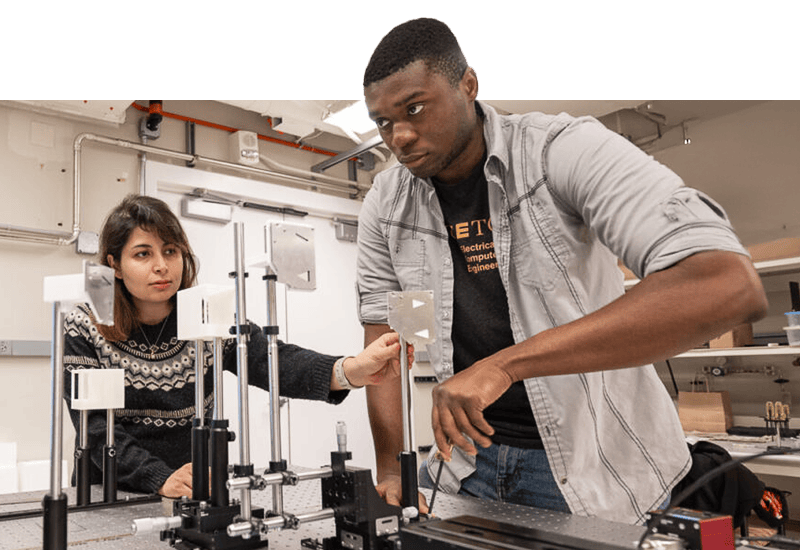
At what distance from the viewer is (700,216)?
2.55ft

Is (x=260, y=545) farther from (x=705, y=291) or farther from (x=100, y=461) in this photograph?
(x=100, y=461)

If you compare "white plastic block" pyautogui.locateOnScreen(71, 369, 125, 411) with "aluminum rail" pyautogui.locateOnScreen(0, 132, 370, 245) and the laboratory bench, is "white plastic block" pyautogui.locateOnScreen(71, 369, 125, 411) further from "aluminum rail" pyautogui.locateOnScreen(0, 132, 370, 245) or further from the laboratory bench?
"aluminum rail" pyautogui.locateOnScreen(0, 132, 370, 245)

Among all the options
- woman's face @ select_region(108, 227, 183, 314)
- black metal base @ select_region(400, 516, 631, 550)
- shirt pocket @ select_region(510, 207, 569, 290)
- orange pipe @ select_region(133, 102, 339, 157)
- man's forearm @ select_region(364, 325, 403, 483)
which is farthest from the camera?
orange pipe @ select_region(133, 102, 339, 157)

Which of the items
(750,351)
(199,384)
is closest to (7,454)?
(199,384)

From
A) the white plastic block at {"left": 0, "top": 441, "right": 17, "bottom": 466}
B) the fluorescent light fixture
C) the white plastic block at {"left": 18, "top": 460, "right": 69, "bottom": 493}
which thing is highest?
the fluorescent light fixture

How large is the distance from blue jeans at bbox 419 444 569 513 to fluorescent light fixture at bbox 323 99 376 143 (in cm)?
267

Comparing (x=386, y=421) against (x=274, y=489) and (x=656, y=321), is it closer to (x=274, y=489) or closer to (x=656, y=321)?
(x=274, y=489)

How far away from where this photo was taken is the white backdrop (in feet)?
12.8

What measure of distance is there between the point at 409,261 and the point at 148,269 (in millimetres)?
740

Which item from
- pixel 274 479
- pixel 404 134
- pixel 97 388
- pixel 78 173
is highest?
pixel 78 173

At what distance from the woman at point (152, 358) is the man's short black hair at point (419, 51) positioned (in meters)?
0.53

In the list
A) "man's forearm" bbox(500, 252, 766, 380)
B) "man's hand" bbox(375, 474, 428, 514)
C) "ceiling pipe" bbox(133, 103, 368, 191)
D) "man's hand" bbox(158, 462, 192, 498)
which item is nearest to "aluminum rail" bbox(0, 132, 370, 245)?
"ceiling pipe" bbox(133, 103, 368, 191)

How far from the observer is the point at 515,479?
1.06 m

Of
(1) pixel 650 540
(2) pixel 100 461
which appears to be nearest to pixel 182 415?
(2) pixel 100 461
